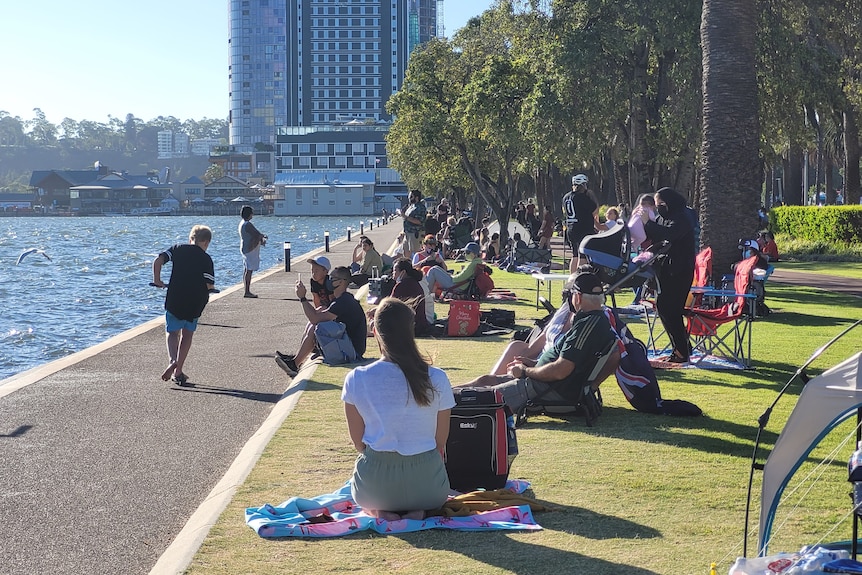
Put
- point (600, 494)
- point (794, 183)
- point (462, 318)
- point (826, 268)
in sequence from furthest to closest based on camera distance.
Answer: point (794, 183) < point (826, 268) < point (462, 318) < point (600, 494)

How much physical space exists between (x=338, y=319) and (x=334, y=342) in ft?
0.89

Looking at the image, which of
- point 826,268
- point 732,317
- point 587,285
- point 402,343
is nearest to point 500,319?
point 732,317

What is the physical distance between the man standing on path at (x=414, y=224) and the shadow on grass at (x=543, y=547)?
20303mm

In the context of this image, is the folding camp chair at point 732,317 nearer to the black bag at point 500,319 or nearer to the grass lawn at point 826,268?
the black bag at point 500,319

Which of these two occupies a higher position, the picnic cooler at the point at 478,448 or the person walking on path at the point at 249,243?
the person walking on path at the point at 249,243

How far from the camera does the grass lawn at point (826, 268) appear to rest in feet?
91.6

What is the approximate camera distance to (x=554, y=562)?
228 inches

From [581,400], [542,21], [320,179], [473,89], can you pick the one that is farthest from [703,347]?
[320,179]

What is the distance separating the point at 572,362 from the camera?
892cm

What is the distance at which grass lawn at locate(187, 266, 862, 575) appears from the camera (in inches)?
231

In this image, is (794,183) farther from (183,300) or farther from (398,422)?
(398,422)

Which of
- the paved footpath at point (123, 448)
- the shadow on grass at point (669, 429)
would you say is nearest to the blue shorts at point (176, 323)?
the paved footpath at point (123, 448)

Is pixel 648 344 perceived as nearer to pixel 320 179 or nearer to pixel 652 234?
pixel 652 234

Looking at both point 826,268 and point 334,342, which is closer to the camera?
point 334,342
